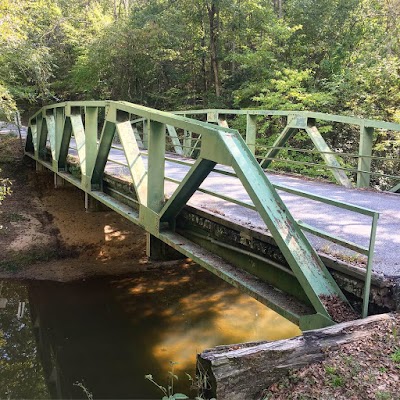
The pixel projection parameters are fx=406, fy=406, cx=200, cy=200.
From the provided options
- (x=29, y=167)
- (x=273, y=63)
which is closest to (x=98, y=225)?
(x=29, y=167)

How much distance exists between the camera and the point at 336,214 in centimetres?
495

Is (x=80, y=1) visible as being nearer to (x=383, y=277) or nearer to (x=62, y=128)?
(x=62, y=128)

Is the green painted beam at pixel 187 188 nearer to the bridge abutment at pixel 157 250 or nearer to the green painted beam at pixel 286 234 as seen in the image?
the green painted beam at pixel 286 234

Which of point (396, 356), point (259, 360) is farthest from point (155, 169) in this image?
point (396, 356)

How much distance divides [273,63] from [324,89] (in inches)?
91.5

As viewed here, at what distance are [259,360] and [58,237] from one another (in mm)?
11663

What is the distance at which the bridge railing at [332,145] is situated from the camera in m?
6.82

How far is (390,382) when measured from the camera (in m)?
Result: 2.33

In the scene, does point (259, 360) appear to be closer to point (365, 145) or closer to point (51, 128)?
point (365, 145)

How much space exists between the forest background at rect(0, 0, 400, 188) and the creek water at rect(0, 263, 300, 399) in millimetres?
4970

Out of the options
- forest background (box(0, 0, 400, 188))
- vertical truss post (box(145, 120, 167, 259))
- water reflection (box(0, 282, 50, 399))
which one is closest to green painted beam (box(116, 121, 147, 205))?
vertical truss post (box(145, 120, 167, 259))

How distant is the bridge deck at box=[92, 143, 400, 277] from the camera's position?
3.53 meters

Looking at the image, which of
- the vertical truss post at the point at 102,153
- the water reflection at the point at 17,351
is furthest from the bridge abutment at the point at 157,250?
A: the water reflection at the point at 17,351

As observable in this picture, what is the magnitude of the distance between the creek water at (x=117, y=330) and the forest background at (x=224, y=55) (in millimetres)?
4970
